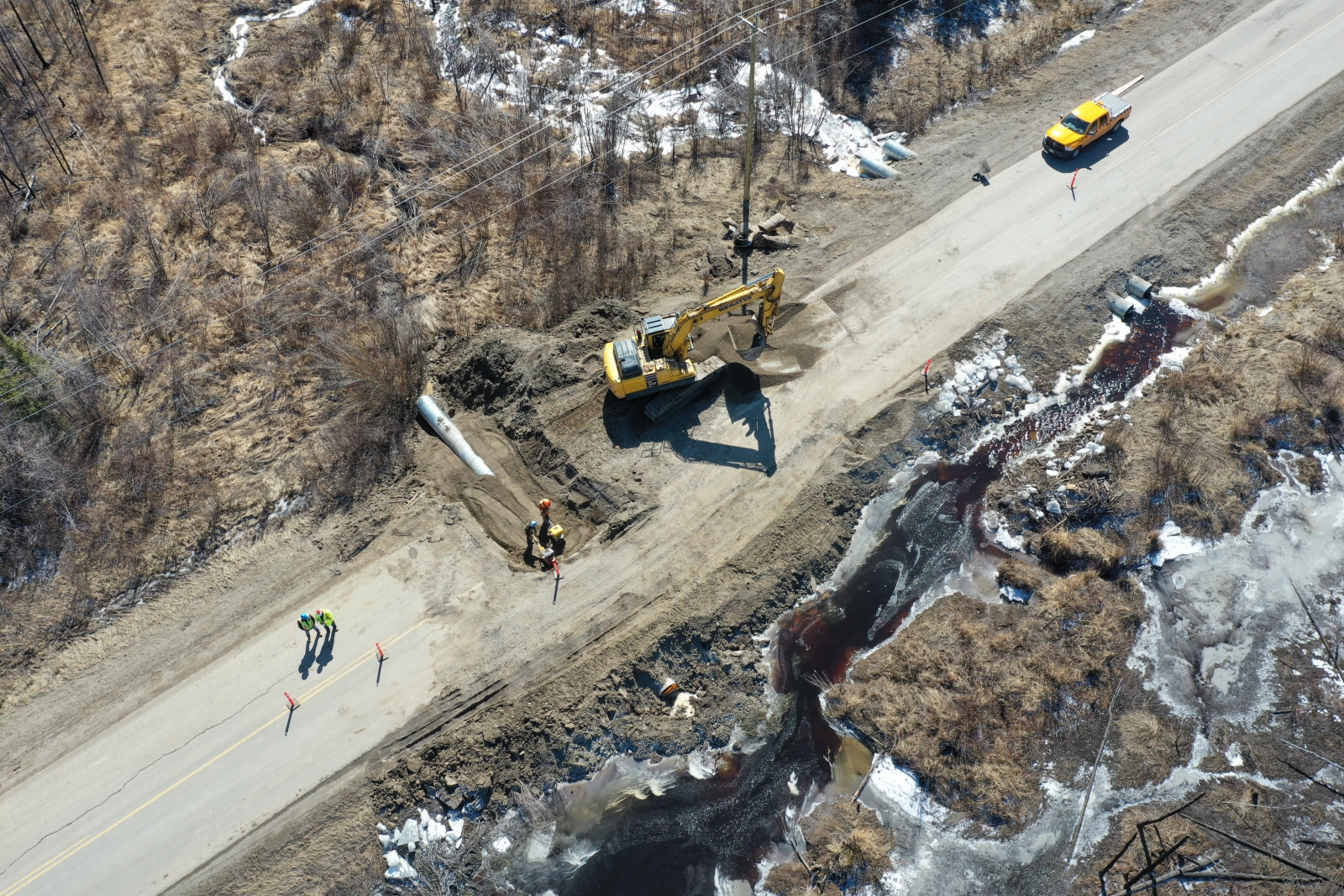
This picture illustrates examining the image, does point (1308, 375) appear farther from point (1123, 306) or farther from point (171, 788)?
point (171, 788)

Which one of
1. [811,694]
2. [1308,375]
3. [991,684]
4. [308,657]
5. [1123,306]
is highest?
[308,657]

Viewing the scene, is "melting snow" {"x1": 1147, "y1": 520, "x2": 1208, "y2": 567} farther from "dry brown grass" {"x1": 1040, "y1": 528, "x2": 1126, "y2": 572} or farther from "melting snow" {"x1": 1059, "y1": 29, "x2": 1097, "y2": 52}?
"melting snow" {"x1": 1059, "y1": 29, "x2": 1097, "y2": 52}

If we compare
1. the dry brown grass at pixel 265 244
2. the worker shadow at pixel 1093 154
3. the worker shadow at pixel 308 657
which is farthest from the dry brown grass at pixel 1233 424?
the worker shadow at pixel 308 657

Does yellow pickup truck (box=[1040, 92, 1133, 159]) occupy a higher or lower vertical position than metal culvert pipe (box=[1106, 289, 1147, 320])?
higher

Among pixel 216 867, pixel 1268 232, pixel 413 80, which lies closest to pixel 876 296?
pixel 1268 232

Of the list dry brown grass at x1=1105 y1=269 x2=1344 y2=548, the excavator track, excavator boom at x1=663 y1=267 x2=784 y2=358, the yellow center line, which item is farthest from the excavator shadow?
dry brown grass at x1=1105 y1=269 x2=1344 y2=548

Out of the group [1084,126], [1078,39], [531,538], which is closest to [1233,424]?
[1084,126]
